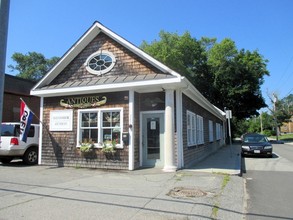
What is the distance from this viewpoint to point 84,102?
41.8 feet

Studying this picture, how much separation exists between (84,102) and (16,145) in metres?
3.41

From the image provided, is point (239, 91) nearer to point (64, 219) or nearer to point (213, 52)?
point (213, 52)

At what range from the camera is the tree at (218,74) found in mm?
39969

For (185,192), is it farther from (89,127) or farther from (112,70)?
(112,70)

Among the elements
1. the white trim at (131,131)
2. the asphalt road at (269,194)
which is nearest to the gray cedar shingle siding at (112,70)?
the white trim at (131,131)

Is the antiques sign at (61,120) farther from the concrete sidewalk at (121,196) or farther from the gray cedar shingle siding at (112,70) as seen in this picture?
the concrete sidewalk at (121,196)

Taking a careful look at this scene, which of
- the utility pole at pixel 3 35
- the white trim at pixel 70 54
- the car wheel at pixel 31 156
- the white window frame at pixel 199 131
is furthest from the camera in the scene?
the white window frame at pixel 199 131

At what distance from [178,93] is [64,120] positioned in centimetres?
519

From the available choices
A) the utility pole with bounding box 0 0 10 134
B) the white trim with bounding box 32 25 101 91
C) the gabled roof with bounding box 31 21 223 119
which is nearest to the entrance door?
the gabled roof with bounding box 31 21 223 119

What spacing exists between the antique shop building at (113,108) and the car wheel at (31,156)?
52cm

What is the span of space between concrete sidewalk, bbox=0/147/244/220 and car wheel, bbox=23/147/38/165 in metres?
2.77

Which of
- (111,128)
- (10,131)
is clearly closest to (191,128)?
(111,128)

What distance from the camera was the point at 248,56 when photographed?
44.6 metres

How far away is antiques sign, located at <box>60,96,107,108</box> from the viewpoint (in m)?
12.4
